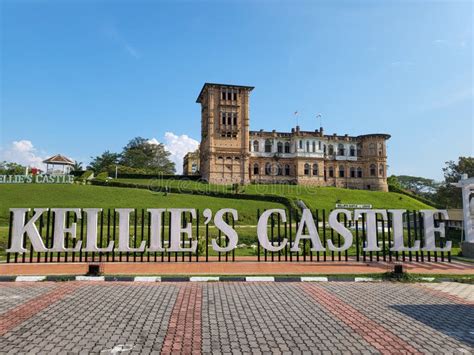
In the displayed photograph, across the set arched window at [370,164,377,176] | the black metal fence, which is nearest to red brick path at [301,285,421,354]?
the black metal fence

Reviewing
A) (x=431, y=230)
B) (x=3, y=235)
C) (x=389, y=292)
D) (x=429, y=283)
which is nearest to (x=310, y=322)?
(x=389, y=292)

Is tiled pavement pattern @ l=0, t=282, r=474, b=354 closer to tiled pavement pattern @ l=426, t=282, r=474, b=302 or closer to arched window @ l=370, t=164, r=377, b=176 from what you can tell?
tiled pavement pattern @ l=426, t=282, r=474, b=302

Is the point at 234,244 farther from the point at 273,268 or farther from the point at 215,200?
the point at 215,200

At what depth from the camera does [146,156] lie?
79.8 m

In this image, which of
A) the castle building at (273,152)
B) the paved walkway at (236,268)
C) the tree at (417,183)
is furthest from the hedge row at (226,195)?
the tree at (417,183)

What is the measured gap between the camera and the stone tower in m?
58.3

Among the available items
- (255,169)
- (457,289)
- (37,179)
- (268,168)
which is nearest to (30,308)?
(457,289)

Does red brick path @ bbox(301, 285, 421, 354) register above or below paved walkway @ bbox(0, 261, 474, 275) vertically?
below

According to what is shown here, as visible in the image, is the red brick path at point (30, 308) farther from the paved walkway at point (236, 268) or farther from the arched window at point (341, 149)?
the arched window at point (341, 149)

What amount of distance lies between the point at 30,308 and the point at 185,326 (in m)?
3.66

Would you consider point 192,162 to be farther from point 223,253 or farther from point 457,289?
point 457,289

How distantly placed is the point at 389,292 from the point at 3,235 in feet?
65.9

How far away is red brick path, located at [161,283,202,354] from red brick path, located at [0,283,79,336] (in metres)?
2.86

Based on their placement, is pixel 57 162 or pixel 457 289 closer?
pixel 457 289
